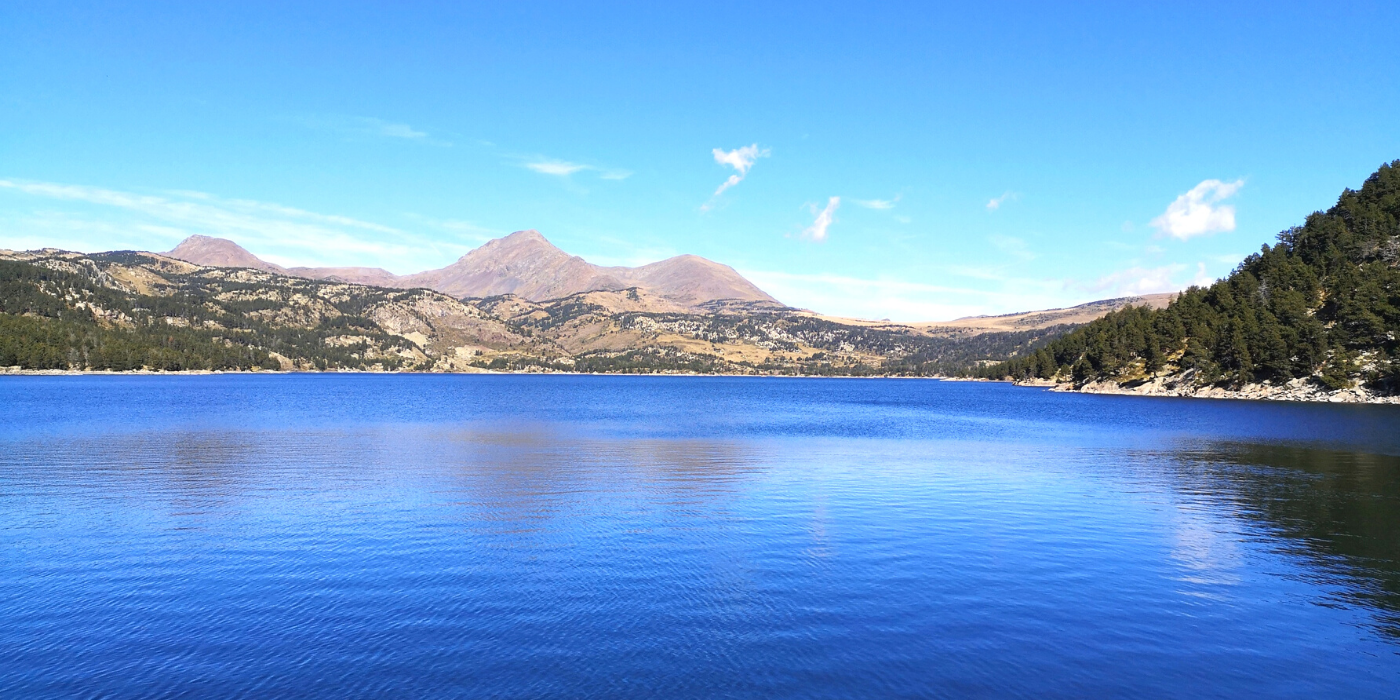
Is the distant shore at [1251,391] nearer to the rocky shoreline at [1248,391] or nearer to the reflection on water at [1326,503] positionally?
the rocky shoreline at [1248,391]

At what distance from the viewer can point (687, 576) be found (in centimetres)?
2306

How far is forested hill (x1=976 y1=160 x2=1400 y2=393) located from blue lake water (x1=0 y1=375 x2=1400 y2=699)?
102595 millimetres

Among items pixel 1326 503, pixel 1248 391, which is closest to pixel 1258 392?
pixel 1248 391

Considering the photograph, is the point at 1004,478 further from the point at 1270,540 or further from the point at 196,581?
the point at 196,581

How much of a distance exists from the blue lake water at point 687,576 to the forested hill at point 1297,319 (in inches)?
4039

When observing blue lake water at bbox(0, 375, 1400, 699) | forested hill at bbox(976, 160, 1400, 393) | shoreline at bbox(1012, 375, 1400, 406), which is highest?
forested hill at bbox(976, 160, 1400, 393)

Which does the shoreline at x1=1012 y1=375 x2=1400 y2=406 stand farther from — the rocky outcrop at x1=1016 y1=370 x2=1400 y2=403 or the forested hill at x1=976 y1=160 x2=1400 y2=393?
the forested hill at x1=976 y1=160 x2=1400 y2=393

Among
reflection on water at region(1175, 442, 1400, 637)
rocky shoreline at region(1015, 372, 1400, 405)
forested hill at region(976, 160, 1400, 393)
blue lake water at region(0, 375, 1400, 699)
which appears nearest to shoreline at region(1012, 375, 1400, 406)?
rocky shoreline at region(1015, 372, 1400, 405)

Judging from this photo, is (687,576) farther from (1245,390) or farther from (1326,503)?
(1245,390)

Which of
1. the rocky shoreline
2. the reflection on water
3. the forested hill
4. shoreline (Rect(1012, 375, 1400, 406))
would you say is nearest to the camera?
the reflection on water

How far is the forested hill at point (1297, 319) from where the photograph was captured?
131500 mm

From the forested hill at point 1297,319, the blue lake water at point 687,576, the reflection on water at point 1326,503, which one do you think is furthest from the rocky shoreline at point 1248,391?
the blue lake water at point 687,576

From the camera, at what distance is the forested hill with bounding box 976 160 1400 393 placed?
131500 millimetres

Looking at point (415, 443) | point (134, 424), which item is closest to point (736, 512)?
point (415, 443)
